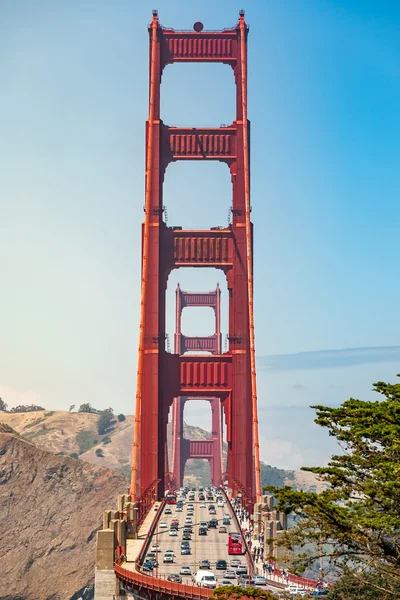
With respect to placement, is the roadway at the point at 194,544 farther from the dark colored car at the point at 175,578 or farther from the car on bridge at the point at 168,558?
the dark colored car at the point at 175,578

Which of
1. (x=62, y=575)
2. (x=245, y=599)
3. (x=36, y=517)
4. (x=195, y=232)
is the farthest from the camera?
(x=36, y=517)

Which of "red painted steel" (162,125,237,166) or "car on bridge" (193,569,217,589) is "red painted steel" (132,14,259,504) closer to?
"red painted steel" (162,125,237,166)

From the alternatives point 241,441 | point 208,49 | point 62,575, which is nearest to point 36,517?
point 62,575

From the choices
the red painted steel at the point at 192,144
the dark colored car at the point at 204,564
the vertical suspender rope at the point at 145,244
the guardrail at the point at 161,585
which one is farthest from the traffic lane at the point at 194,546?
the red painted steel at the point at 192,144

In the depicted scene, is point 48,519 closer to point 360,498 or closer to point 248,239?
point 248,239

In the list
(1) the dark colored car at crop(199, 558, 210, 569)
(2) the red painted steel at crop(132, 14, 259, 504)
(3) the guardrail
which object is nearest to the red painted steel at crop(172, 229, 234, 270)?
(2) the red painted steel at crop(132, 14, 259, 504)

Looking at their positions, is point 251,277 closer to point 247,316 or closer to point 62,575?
point 247,316
